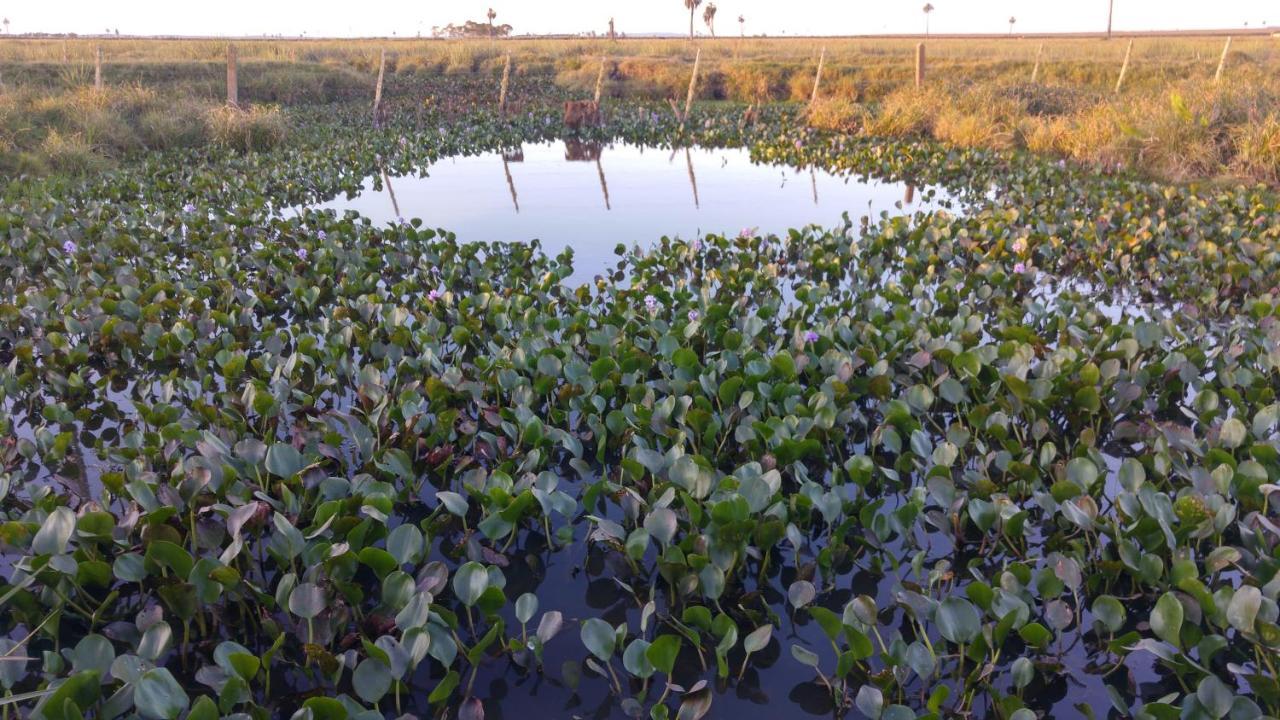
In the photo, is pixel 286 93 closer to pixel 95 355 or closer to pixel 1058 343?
pixel 95 355

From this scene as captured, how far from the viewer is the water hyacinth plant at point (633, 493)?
211 centimetres

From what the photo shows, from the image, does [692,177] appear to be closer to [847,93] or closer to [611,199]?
[611,199]

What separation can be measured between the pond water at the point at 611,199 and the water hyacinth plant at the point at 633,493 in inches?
78.2

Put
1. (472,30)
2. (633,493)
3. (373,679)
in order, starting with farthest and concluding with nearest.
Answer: (472,30)
(633,493)
(373,679)

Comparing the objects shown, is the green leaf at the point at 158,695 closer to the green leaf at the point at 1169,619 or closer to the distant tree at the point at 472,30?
the green leaf at the point at 1169,619

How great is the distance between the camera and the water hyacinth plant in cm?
211

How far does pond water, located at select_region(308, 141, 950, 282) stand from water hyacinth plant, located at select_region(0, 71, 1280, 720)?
1.99 m

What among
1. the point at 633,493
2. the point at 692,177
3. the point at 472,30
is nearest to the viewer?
the point at 633,493

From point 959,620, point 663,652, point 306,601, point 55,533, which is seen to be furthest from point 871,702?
point 55,533

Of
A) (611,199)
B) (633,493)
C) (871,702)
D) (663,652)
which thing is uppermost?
(611,199)

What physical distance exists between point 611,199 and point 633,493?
7.28 metres

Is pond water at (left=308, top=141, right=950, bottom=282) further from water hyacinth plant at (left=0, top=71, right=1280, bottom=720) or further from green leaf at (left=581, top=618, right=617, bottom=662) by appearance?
green leaf at (left=581, top=618, right=617, bottom=662)

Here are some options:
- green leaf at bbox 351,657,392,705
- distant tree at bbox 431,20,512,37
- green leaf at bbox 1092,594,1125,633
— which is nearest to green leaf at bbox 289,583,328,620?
green leaf at bbox 351,657,392,705

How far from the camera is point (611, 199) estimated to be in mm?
9484
